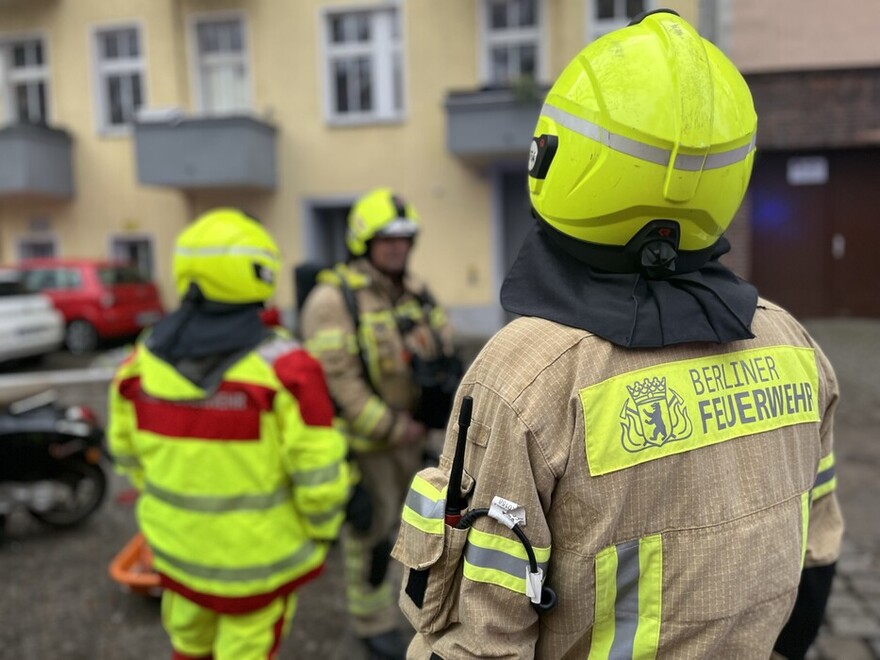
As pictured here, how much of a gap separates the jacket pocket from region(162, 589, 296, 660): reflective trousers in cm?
125

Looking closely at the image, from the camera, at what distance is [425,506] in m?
1.27

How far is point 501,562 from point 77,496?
14.1ft

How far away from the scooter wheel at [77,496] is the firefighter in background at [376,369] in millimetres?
2219

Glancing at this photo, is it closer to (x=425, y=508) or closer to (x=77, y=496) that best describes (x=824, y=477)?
(x=425, y=508)

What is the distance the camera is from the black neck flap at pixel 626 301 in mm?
1236

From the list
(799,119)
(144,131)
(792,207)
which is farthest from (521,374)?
(144,131)

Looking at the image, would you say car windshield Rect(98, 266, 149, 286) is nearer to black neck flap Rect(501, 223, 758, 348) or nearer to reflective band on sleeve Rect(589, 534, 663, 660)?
black neck flap Rect(501, 223, 758, 348)

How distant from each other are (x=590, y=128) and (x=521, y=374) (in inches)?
16.5

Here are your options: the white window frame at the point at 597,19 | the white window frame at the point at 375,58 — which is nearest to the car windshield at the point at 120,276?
the white window frame at the point at 375,58

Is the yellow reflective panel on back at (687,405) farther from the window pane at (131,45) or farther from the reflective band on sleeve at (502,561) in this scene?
the window pane at (131,45)

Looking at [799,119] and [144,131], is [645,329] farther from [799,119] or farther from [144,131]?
[144,131]

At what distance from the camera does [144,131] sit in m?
12.9

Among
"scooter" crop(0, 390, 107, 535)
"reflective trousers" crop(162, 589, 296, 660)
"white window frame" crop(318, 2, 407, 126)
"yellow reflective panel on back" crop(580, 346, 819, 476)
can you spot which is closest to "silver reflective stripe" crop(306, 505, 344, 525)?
"reflective trousers" crop(162, 589, 296, 660)

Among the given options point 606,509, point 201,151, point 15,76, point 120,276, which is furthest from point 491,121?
point 606,509
